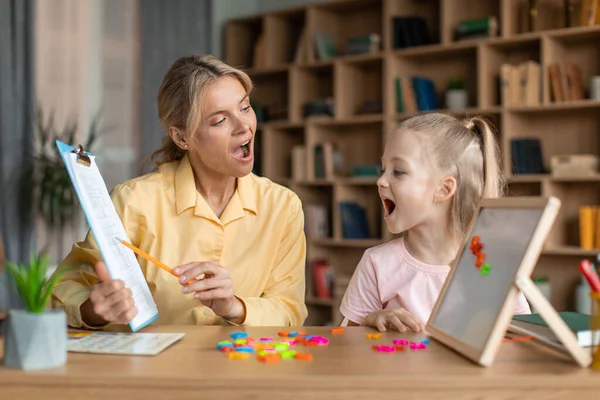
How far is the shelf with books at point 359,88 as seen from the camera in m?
5.14

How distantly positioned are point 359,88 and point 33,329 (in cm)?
452

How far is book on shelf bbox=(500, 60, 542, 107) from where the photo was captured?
4320 mm

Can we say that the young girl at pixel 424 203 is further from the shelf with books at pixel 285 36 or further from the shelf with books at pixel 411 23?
the shelf with books at pixel 285 36

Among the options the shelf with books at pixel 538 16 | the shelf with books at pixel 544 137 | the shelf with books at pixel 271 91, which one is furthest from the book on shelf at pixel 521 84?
the shelf with books at pixel 271 91

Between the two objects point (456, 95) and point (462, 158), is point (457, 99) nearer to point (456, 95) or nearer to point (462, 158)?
point (456, 95)

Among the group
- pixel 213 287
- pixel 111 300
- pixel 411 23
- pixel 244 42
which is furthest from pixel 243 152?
pixel 244 42

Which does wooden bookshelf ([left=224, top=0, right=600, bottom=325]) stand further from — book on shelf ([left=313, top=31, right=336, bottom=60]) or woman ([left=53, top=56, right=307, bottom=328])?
woman ([left=53, top=56, right=307, bottom=328])

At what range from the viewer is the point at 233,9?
5949 mm

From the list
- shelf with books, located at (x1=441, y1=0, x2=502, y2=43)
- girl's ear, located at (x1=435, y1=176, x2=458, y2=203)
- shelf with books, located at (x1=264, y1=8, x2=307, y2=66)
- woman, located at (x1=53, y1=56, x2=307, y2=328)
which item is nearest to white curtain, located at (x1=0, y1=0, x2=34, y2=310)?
shelf with books, located at (x1=264, y1=8, x2=307, y2=66)

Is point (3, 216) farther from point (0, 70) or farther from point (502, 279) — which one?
point (502, 279)

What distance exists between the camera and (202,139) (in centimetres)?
189

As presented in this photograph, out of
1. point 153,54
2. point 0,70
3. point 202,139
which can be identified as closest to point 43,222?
point 0,70

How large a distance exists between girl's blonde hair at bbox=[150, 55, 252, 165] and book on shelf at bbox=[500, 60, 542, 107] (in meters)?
2.84

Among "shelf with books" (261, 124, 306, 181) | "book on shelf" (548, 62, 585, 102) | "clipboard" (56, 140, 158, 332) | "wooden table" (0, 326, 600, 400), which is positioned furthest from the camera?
"shelf with books" (261, 124, 306, 181)
